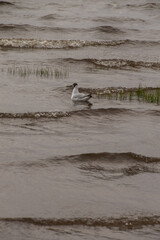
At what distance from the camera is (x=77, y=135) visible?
14750 mm

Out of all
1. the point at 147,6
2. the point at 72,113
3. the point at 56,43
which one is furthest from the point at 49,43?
the point at 147,6

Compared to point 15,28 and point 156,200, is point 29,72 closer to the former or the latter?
point 15,28

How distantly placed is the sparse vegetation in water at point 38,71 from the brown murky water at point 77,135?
0.11ft

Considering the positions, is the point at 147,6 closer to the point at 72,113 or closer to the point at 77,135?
the point at 72,113

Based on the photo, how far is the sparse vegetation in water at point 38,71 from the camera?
802 inches

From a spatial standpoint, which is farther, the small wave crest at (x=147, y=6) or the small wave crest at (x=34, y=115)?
the small wave crest at (x=147, y=6)

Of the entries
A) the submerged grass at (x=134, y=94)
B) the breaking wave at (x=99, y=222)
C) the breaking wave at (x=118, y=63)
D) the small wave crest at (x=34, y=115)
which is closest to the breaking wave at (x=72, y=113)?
the small wave crest at (x=34, y=115)

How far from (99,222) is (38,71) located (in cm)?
1095

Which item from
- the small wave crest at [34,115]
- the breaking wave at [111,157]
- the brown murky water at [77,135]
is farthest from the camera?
the small wave crest at [34,115]

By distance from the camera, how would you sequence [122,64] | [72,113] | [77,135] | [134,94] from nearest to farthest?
[77,135], [72,113], [134,94], [122,64]

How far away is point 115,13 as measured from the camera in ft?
110

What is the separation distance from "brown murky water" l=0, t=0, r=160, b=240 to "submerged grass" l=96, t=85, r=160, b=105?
0.53 ft

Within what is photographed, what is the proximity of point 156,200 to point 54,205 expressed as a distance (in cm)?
180

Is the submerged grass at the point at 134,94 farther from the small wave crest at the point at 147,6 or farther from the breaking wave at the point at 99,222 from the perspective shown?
the small wave crest at the point at 147,6
